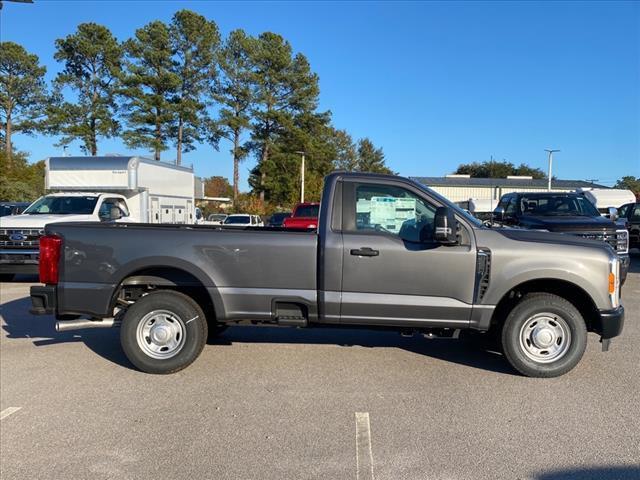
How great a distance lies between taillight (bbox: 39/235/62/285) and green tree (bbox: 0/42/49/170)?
158ft

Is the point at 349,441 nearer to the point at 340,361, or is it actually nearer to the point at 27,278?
the point at 340,361

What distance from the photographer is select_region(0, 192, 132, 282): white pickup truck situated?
1139cm

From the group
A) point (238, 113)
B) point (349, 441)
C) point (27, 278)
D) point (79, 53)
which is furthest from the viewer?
point (238, 113)

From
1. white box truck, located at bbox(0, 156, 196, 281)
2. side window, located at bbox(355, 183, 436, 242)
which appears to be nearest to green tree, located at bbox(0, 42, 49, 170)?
white box truck, located at bbox(0, 156, 196, 281)

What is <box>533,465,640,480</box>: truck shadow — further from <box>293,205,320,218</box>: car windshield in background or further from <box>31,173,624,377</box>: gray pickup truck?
<box>293,205,320,218</box>: car windshield in background

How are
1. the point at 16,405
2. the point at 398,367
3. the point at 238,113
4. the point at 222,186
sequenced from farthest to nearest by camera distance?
1. the point at 222,186
2. the point at 238,113
3. the point at 398,367
4. the point at 16,405

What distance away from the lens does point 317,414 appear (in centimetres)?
441

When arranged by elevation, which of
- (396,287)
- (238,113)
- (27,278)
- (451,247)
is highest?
(238,113)

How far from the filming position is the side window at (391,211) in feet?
17.4

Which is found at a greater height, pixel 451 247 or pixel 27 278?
pixel 451 247

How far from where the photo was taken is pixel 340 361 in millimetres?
5852

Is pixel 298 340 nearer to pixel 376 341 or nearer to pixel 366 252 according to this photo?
pixel 376 341

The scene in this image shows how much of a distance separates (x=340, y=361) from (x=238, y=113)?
49.6m

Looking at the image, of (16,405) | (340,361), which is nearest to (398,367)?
(340,361)
